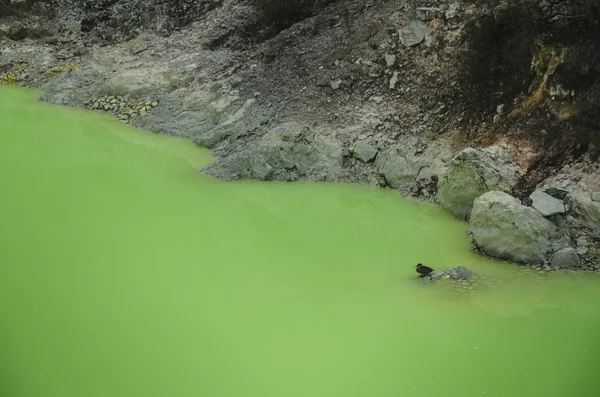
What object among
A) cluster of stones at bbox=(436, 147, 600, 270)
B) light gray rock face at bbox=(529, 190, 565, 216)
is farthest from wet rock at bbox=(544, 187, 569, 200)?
light gray rock face at bbox=(529, 190, 565, 216)

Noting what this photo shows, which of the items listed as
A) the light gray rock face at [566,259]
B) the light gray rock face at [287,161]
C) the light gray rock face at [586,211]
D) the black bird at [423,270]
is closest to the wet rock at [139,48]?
the light gray rock face at [287,161]

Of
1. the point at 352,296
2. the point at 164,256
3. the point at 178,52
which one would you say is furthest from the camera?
the point at 178,52

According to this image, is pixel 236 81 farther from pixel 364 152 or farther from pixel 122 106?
pixel 364 152

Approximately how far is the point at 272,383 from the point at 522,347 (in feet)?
7.87

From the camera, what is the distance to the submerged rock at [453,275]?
6735 millimetres

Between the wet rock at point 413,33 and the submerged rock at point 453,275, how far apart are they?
5727mm

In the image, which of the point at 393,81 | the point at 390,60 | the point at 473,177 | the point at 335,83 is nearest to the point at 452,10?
the point at 390,60

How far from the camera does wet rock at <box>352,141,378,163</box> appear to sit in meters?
10.0

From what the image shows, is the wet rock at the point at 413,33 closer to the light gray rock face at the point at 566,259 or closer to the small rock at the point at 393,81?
the small rock at the point at 393,81

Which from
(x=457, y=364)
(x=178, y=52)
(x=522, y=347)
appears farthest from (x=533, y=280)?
(x=178, y=52)

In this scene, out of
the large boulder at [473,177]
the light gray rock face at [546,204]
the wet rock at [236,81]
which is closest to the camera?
the light gray rock face at [546,204]

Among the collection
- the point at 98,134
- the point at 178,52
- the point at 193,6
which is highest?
the point at 193,6

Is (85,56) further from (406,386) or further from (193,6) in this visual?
(406,386)

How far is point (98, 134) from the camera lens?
41.0 feet
